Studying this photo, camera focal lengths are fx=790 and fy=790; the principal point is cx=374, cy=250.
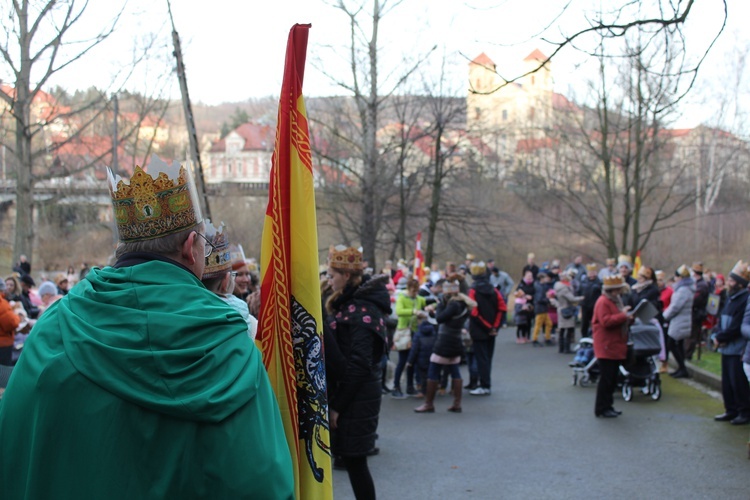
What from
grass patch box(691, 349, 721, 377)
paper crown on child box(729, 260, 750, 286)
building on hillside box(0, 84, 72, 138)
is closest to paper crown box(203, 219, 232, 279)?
paper crown on child box(729, 260, 750, 286)

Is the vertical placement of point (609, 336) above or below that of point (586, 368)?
above

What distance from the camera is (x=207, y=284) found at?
3.59 metres

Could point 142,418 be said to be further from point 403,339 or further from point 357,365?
point 403,339

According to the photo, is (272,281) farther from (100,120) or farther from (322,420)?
(100,120)

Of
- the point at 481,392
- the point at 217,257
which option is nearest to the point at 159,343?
the point at 217,257

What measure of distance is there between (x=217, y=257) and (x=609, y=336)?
308 inches

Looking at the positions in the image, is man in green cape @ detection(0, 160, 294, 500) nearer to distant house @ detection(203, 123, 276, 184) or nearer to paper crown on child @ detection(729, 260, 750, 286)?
paper crown on child @ detection(729, 260, 750, 286)

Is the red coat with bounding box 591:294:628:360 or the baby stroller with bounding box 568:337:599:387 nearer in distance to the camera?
the red coat with bounding box 591:294:628:360

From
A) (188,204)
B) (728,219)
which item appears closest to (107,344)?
(188,204)

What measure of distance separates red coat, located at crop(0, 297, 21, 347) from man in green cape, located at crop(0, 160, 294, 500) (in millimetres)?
7764

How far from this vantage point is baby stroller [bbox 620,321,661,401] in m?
11.6

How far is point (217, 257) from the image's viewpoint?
3529 mm

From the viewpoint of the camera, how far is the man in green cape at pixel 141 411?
186cm

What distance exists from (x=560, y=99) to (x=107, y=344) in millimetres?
30987
